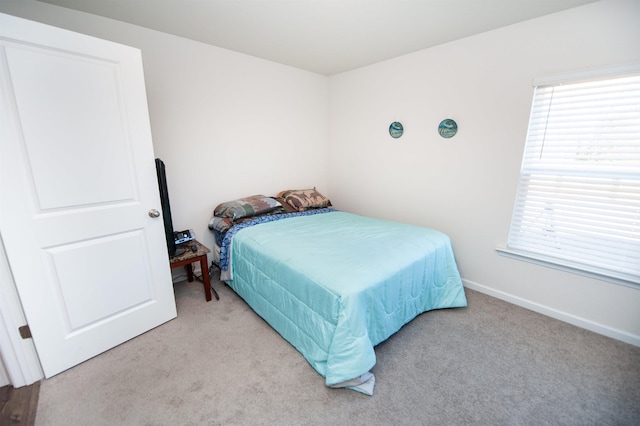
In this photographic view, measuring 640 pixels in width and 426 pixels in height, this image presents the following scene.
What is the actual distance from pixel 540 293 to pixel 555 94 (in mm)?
1611

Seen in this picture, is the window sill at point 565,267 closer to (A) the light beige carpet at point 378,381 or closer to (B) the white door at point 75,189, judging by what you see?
(A) the light beige carpet at point 378,381

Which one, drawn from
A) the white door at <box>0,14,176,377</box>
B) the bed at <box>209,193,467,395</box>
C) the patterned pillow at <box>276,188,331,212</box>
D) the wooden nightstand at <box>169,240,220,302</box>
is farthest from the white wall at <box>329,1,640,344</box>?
the white door at <box>0,14,176,377</box>

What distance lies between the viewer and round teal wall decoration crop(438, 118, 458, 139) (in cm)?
253

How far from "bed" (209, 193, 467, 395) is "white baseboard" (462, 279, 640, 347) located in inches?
18.9

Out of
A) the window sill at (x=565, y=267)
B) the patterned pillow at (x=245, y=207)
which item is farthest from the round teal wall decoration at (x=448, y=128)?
the patterned pillow at (x=245, y=207)

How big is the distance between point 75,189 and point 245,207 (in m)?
1.36

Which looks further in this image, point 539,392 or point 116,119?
point 116,119

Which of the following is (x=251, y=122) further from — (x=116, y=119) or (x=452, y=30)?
(x=452, y=30)

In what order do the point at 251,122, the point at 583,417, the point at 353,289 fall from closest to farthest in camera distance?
1. the point at 583,417
2. the point at 353,289
3. the point at 251,122

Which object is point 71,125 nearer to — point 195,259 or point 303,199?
point 195,259

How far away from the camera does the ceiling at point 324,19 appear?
187 cm

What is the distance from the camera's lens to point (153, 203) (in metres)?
1.90

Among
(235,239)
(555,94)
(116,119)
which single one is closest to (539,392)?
(555,94)

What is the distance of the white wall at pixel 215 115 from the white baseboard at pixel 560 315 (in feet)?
8.08
